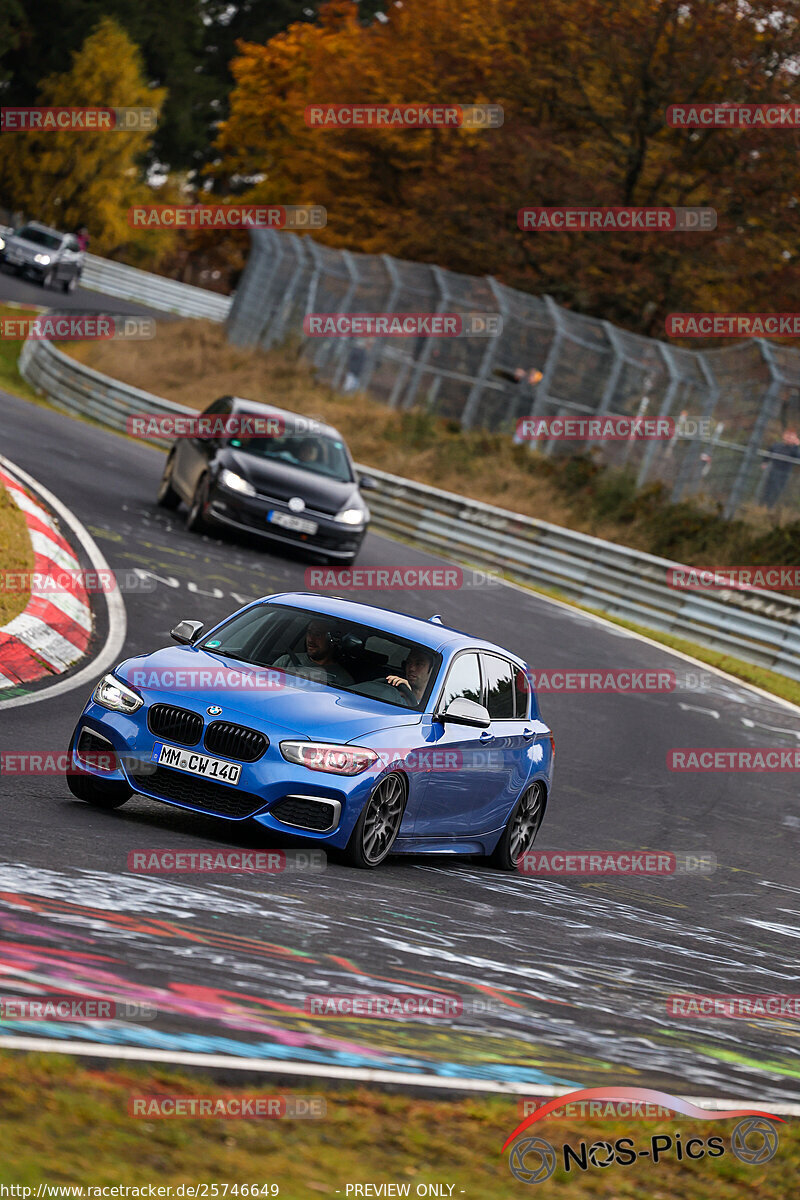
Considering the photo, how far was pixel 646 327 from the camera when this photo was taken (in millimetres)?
41938

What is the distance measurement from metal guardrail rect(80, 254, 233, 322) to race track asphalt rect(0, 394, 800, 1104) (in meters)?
55.9

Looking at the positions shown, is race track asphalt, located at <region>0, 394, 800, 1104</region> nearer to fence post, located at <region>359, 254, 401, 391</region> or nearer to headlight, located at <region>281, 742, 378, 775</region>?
headlight, located at <region>281, 742, 378, 775</region>

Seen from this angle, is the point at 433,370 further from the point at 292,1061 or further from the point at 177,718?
the point at 292,1061

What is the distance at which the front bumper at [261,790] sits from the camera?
876 cm

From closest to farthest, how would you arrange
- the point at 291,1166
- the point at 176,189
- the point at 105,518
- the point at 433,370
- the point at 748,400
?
the point at 291,1166 < the point at 105,518 < the point at 748,400 < the point at 433,370 < the point at 176,189

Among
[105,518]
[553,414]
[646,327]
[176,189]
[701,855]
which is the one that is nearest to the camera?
[701,855]

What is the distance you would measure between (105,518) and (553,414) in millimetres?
14224

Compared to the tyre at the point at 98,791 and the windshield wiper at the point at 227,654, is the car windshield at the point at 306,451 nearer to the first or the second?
the windshield wiper at the point at 227,654

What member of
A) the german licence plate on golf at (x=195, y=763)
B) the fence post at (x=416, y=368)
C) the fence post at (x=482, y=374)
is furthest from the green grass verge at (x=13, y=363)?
the german licence plate on golf at (x=195, y=763)

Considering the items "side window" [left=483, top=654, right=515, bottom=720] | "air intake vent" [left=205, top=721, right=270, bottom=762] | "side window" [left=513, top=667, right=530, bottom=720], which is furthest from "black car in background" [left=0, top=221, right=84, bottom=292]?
"air intake vent" [left=205, top=721, right=270, bottom=762]

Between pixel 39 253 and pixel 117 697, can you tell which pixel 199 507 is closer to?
pixel 117 697

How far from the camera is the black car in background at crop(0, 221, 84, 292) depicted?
52.5 m

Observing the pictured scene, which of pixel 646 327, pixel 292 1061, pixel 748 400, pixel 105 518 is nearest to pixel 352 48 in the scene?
pixel 646 327

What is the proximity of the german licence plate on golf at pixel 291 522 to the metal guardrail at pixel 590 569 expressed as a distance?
20.1ft
